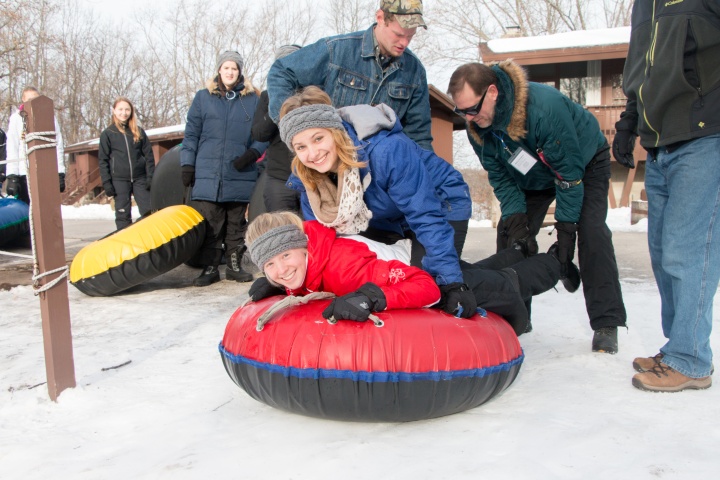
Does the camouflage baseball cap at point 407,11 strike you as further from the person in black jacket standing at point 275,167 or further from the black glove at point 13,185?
Answer: the black glove at point 13,185

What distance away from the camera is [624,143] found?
3264 mm

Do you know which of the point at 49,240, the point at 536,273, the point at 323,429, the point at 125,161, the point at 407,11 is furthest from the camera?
the point at 125,161

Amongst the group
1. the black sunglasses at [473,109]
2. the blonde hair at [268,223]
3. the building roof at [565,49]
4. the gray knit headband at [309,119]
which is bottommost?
the blonde hair at [268,223]

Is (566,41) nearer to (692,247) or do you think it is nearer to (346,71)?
(346,71)

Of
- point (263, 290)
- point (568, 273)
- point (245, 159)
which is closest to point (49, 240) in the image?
point (263, 290)

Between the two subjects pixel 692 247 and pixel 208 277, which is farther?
pixel 208 277

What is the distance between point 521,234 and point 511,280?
0.62 m

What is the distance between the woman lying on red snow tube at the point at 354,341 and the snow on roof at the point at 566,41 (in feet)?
51.0

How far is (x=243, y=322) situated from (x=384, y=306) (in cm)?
63

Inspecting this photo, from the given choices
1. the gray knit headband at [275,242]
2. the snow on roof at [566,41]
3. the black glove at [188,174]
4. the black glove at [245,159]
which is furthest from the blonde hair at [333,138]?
the snow on roof at [566,41]

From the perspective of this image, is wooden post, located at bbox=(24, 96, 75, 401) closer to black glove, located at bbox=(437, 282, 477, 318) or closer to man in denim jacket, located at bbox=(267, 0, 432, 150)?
man in denim jacket, located at bbox=(267, 0, 432, 150)

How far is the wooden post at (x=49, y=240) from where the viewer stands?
293 cm

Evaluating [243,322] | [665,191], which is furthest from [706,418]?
[243,322]

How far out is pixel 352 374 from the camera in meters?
2.46
